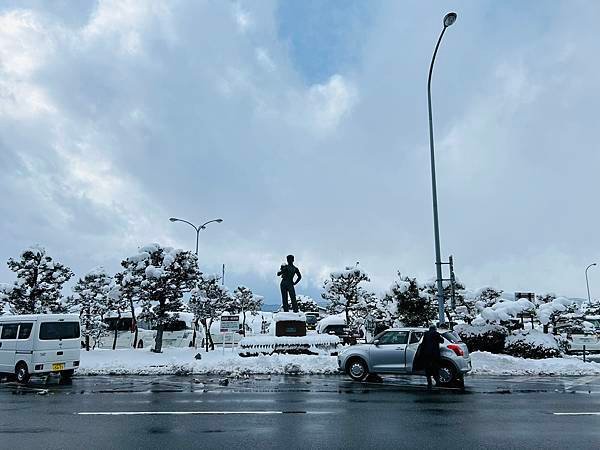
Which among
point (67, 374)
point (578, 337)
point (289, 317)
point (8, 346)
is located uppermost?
point (289, 317)

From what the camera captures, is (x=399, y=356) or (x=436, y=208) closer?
(x=399, y=356)

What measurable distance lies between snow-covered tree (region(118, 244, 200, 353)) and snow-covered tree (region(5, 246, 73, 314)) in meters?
3.27

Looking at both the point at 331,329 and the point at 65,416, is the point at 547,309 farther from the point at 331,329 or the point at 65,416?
the point at 65,416

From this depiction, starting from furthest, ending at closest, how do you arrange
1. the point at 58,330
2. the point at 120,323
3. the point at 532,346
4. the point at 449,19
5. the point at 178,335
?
the point at 120,323 < the point at 178,335 < the point at 532,346 < the point at 449,19 < the point at 58,330

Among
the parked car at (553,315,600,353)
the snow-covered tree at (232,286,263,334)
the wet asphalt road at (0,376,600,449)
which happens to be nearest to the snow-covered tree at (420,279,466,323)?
the parked car at (553,315,600,353)

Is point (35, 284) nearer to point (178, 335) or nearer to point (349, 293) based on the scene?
point (178, 335)

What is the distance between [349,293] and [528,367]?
18677mm

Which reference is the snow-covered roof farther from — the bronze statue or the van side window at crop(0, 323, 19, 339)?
the bronze statue

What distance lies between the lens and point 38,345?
50.2 feet

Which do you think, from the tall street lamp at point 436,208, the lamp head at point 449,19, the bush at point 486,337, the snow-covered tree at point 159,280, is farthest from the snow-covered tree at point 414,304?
the lamp head at point 449,19

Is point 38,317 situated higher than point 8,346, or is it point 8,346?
point 38,317

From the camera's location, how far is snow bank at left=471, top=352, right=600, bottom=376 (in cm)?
1734

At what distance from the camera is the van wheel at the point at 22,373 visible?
15367mm

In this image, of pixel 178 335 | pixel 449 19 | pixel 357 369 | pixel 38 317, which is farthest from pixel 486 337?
pixel 38 317
